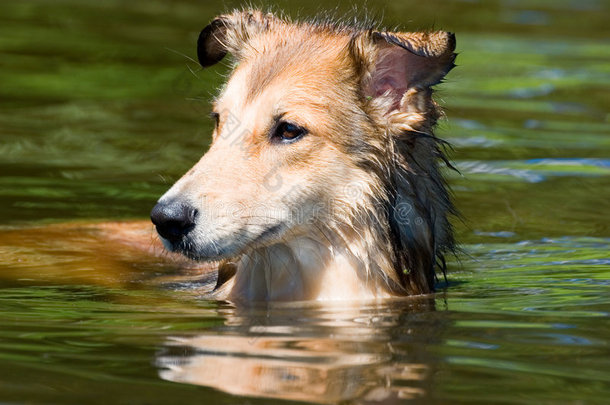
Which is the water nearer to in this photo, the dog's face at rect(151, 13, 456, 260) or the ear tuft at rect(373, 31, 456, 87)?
the dog's face at rect(151, 13, 456, 260)

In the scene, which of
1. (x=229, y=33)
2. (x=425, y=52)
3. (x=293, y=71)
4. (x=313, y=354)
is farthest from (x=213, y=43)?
(x=313, y=354)

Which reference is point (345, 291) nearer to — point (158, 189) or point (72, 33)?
point (158, 189)

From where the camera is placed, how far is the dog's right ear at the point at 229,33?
8.16 metres

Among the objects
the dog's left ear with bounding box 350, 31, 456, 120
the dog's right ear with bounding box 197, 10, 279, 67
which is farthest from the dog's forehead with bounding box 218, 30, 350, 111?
the dog's right ear with bounding box 197, 10, 279, 67

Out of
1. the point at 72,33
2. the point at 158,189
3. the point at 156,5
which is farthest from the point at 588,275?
the point at 156,5

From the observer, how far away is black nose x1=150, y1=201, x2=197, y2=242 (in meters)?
6.52

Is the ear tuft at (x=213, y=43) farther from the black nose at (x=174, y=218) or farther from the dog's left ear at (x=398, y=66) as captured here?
the black nose at (x=174, y=218)

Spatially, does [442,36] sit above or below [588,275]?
above

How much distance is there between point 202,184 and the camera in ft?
22.0

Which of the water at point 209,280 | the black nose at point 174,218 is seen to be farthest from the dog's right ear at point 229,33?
the black nose at point 174,218

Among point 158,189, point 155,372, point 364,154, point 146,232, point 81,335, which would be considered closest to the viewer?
point 155,372

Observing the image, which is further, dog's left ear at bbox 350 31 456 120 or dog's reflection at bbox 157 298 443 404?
dog's left ear at bbox 350 31 456 120

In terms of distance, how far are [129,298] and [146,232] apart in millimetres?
2188

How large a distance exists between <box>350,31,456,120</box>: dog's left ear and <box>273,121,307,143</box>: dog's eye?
0.59 metres
